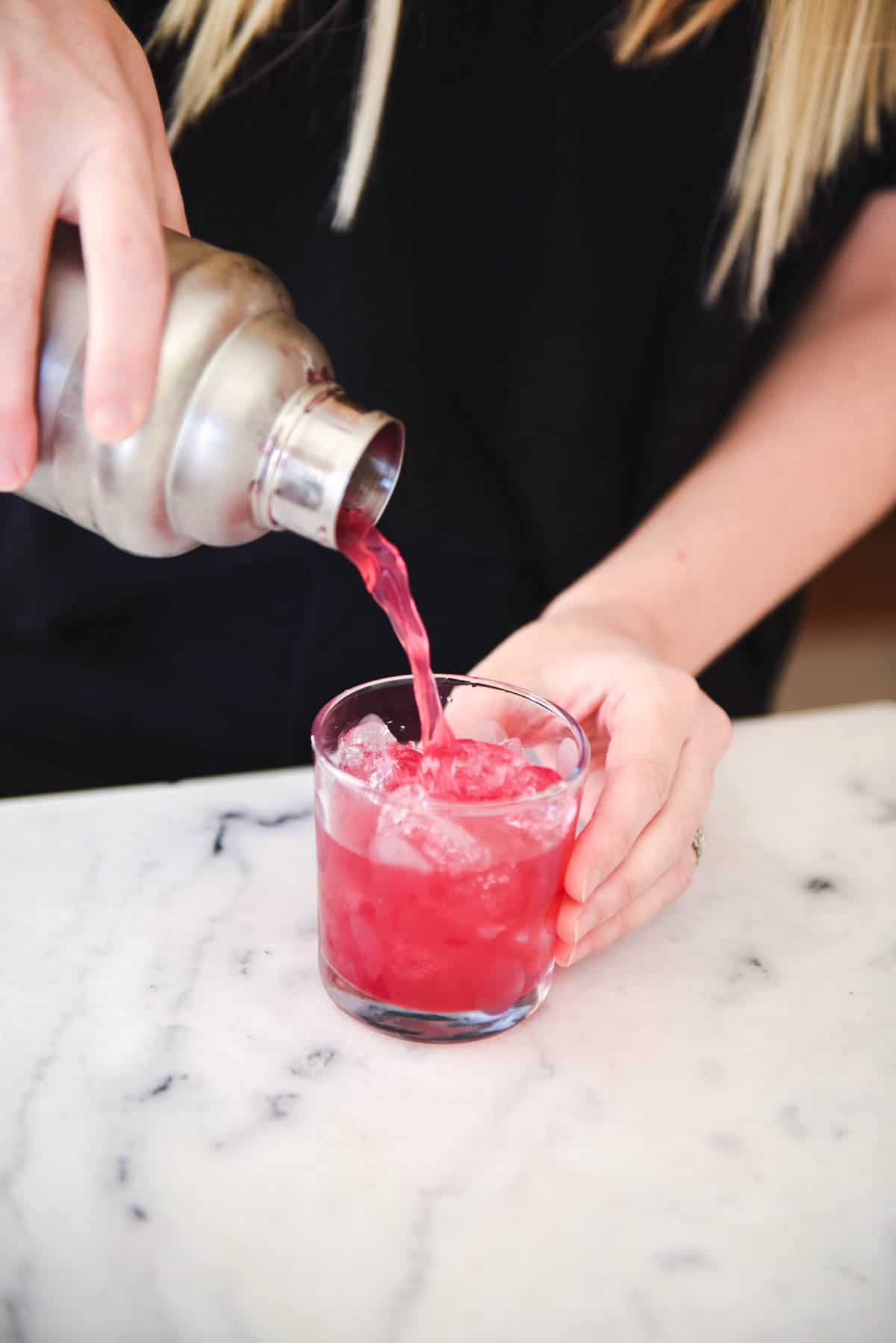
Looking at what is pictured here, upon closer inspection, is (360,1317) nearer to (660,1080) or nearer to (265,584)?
(660,1080)

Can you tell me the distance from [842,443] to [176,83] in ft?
2.62

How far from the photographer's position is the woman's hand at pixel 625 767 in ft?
2.86

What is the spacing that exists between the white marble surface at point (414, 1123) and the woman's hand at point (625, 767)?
0.07 m

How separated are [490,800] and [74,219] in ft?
1.54

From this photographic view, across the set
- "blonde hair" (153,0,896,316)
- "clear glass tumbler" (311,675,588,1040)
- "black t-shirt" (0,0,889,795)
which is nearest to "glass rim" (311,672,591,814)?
"clear glass tumbler" (311,675,588,1040)

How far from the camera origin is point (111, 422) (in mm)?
695

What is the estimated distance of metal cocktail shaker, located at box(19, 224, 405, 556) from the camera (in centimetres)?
73

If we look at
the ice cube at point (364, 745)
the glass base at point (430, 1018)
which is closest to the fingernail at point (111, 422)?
the ice cube at point (364, 745)

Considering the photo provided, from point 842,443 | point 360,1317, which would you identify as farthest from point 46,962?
point 842,443

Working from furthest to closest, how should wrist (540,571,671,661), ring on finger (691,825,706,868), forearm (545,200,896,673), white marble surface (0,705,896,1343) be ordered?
1. forearm (545,200,896,673)
2. wrist (540,571,671,661)
3. ring on finger (691,825,706,868)
4. white marble surface (0,705,896,1343)

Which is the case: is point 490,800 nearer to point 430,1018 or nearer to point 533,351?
point 430,1018

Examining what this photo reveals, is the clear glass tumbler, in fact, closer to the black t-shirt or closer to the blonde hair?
the black t-shirt

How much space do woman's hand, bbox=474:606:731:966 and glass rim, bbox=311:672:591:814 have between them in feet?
0.18

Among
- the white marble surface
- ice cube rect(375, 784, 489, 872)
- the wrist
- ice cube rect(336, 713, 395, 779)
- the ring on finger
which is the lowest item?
the white marble surface
